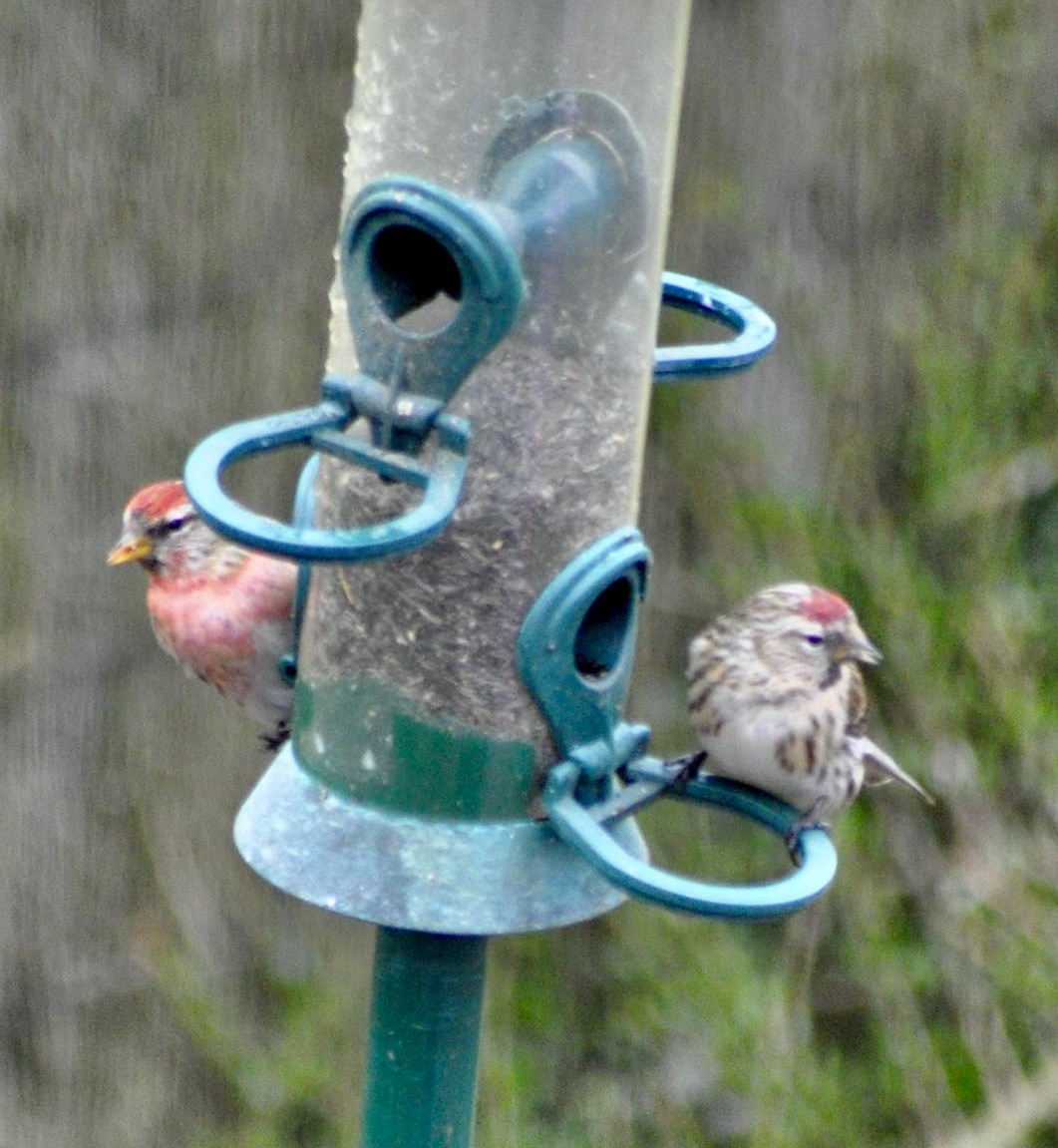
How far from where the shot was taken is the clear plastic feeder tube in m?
2.91

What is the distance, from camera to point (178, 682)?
5.67 metres

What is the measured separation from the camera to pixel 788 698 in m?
3.66

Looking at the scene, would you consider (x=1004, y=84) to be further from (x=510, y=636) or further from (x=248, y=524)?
(x=248, y=524)

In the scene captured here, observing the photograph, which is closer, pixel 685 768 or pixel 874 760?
pixel 685 768

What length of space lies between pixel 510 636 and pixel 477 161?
0.69m

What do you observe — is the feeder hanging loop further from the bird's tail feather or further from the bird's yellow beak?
the bird's yellow beak

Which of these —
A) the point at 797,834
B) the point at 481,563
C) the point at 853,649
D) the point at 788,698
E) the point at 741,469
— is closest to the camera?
the point at 481,563

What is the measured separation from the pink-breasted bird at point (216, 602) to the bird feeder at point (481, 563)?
1.92ft

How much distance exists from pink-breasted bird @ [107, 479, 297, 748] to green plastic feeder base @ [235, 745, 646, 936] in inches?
28.7

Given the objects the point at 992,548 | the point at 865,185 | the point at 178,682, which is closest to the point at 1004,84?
the point at 865,185

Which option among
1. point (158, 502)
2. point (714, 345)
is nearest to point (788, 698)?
point (714, 345)

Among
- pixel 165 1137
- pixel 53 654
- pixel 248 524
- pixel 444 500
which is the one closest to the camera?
pixel 248 524

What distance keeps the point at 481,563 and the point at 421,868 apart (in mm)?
452

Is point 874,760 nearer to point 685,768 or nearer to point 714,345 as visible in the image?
point 685,768
